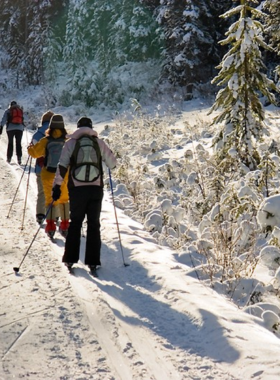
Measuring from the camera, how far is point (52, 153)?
7.96 metres

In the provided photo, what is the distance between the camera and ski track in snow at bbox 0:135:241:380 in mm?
4078

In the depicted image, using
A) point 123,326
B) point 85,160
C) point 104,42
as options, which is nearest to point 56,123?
point 85,160

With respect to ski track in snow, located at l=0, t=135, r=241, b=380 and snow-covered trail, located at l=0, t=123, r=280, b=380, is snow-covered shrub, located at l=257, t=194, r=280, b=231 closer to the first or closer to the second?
snow-covered trail, located at l=0, t=123, r=280, b=380

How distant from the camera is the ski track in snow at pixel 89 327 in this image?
4.08 meters

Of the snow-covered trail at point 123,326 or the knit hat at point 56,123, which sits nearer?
the snow-covered trail at point 123,326

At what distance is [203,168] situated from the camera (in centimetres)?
1259

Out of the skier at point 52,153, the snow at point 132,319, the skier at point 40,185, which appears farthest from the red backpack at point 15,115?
the snow at point 132,319

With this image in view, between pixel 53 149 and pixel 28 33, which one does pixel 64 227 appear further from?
pixel 28 33

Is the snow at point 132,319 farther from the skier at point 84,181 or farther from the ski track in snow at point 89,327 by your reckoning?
the skier at point 84,181

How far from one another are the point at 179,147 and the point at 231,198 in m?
8.59

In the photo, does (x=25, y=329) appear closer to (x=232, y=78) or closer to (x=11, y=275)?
(x=11, y=275)

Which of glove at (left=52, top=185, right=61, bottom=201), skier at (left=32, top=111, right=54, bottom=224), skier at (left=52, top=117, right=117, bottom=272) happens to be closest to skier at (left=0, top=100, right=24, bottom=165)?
skier at (left=32, top=111, right=54, bottom=224)

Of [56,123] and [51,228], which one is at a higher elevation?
[56,123]

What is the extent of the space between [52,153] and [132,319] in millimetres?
3756
